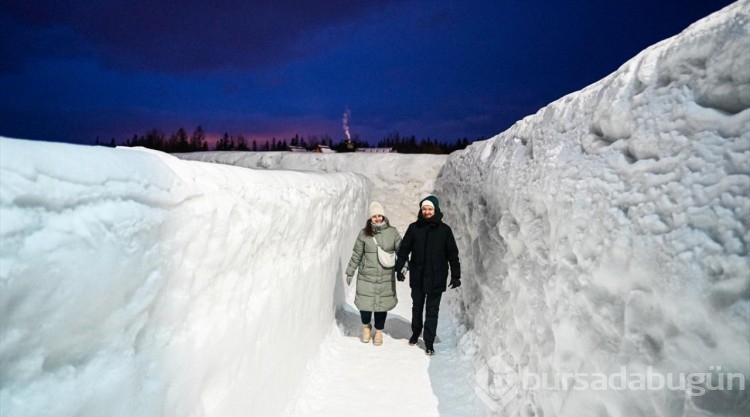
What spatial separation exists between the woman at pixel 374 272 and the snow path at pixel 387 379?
0.35m

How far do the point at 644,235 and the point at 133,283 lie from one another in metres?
1.99

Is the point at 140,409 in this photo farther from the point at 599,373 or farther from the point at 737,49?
the point at 737,49

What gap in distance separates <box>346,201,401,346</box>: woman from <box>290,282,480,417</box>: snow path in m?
0.35

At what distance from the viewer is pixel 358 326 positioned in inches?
209

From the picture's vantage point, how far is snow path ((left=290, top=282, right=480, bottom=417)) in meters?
3.43

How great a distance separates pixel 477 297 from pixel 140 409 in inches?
149

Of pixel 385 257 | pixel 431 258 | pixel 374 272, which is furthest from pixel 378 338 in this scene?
pixel 431 258

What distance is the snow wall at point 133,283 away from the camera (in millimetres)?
953

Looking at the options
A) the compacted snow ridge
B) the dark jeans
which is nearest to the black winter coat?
the dark jeans

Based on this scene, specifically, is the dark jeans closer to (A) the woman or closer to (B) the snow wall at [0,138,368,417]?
(A) the woman

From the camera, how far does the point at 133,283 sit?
1308mm

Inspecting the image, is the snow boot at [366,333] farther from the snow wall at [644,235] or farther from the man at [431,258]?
the snow wall at [644,235]

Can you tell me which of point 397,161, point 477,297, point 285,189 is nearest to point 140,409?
point 285,189

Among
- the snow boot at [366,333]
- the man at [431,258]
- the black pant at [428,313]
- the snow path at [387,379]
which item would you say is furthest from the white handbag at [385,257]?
the snow path at [387,379]
